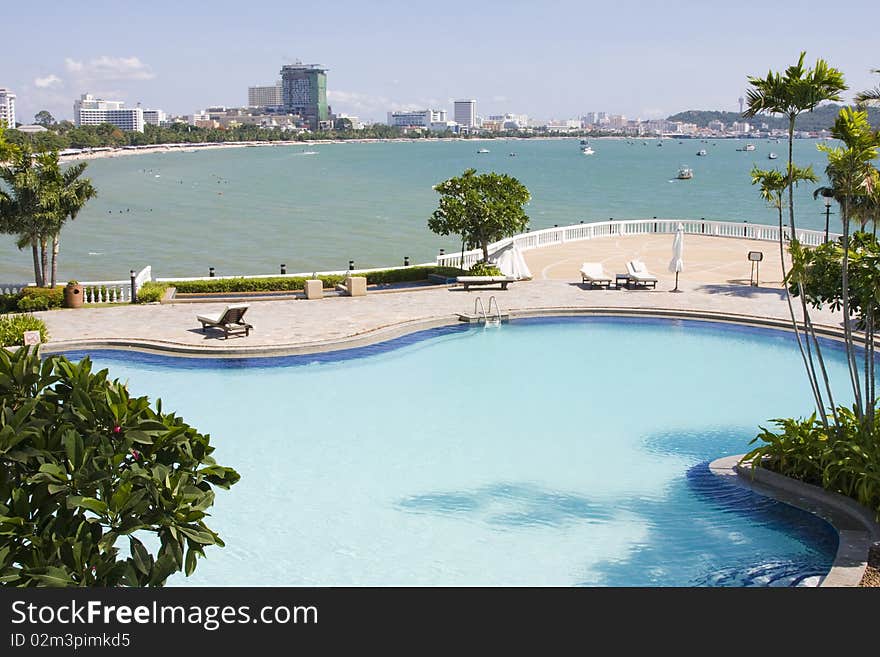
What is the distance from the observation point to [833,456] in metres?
11.9

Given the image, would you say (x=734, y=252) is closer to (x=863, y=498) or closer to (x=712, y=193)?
(x=863, y=498)

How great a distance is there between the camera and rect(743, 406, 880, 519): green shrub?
11.3m

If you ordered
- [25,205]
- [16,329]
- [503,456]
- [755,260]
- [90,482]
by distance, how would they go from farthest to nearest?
1. [755,260]
2. [25,205]
3. [16,329]
4. [503,456]
5. [90,482]

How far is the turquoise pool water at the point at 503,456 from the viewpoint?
11.0m

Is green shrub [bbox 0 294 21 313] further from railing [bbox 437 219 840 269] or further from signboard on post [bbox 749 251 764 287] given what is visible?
signboard on post [bbox 749 251 764 287]

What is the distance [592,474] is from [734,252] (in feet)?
78.1

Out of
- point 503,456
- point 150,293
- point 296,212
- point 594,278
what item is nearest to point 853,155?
point 503,456

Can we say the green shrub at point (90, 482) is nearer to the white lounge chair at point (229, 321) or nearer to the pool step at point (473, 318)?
the white lounge chair at point (229, 321)

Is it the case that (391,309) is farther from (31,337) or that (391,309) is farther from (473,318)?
(31,337)

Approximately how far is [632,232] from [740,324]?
63.4 ft

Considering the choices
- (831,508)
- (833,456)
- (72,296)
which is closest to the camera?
(831,508)

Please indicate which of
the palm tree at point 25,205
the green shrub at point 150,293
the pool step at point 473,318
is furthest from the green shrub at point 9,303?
the pool step at point 473,318
